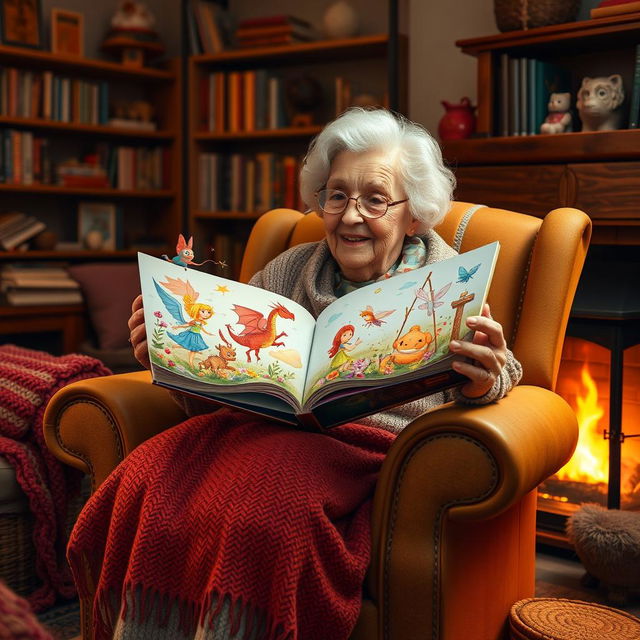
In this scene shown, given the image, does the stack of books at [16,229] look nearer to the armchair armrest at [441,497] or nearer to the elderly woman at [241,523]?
the elderly woman at [241,523]

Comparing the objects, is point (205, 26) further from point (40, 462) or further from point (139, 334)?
point (139, 334)

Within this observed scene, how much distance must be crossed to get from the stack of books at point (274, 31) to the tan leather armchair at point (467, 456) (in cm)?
210

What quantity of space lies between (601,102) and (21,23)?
2541 mm

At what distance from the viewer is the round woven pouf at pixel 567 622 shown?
1.57 m

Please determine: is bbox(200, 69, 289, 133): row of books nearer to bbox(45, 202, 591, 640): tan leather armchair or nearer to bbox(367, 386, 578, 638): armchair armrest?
bbox(45, 202, 591, 640): tan leather armchair

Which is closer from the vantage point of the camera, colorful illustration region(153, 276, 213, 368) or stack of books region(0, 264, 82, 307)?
colorful illustration region(153, 276, 213, 368)

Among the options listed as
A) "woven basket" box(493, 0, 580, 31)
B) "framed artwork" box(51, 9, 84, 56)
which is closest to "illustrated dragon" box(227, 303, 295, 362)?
"woven basket" box(493, 0, 580, 31)

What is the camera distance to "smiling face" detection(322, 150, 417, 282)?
1.76 m

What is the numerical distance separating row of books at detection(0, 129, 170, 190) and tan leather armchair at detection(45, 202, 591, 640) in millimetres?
2356

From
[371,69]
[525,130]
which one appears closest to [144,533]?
[525,130]

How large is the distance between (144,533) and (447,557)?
1.58ft

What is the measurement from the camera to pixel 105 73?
4113 millimetres

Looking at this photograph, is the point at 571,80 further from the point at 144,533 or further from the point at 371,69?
the point at 144,533

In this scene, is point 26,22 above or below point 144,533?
above
